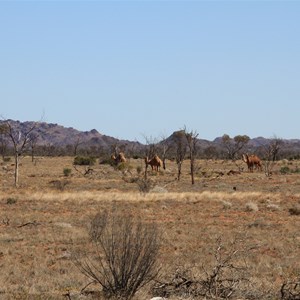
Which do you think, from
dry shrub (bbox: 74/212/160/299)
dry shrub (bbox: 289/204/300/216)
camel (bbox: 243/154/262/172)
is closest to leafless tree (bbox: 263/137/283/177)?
camel (bbox: 243/154/262/172)

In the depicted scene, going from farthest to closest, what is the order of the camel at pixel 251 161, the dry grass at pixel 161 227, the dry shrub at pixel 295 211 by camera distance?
1. the camel at pixel 251 161
2. the dry shrub at pixel 295 211
3. the dry grass at pixel 161 227

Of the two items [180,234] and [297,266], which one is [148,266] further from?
[180,234]

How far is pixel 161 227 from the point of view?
2184 centimetres

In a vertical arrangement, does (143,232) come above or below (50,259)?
above

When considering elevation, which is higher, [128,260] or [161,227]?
Answer: [128,260]

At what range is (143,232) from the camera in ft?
36.3

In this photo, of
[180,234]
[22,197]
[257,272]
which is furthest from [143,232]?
[22,197]

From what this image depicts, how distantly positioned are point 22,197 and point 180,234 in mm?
14508

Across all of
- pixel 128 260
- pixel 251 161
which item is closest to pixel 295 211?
pixel 128 260

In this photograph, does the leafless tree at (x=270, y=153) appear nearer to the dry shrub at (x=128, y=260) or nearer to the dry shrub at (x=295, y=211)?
the dry shrub at (x=295, y=211)

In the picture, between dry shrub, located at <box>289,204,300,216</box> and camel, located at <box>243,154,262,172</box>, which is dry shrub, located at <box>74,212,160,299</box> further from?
camel, located at <box>243,154,262,172</box>

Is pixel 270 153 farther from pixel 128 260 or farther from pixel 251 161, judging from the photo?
pixel 128 260

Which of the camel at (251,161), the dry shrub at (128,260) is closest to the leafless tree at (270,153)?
the camel at (251,161)

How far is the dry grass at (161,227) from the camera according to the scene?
13.7 metres
